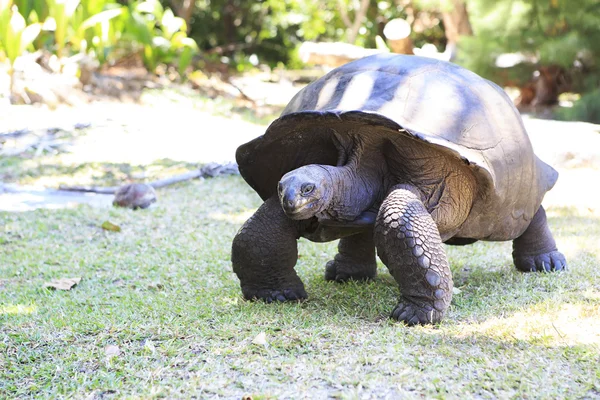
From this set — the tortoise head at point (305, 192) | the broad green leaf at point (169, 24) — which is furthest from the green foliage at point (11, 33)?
the tortoise head at point (305, 192)

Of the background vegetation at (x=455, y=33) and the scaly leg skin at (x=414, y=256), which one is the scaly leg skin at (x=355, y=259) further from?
the background vegetation at (x=455, y=33)

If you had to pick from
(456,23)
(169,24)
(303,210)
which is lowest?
(169,24)

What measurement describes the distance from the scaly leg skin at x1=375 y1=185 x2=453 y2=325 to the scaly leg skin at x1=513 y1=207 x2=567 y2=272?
1.08 m

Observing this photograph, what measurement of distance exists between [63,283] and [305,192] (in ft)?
5.31

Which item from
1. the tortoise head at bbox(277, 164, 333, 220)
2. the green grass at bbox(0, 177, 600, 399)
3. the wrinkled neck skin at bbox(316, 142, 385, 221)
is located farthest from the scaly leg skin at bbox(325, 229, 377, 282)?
the tortoise head at bbox(277, 164, 333, 220)

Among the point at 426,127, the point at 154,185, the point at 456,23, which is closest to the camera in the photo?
the point at 426,127

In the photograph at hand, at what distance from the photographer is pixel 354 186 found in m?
2.82

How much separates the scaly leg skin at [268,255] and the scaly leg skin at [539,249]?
1.25 m

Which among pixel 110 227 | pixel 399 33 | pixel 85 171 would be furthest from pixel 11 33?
pixel 399 33

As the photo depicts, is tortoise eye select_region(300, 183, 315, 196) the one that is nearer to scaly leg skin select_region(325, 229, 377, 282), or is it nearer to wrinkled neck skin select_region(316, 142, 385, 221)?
wrinkled neck skin select_region(316, 142, 385, 221)

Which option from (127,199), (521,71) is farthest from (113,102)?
(521,71)

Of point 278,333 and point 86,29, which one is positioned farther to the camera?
point 86,29

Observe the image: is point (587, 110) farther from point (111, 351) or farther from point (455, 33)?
point (111, 351)

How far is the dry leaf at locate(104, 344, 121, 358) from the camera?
2.46 meters
